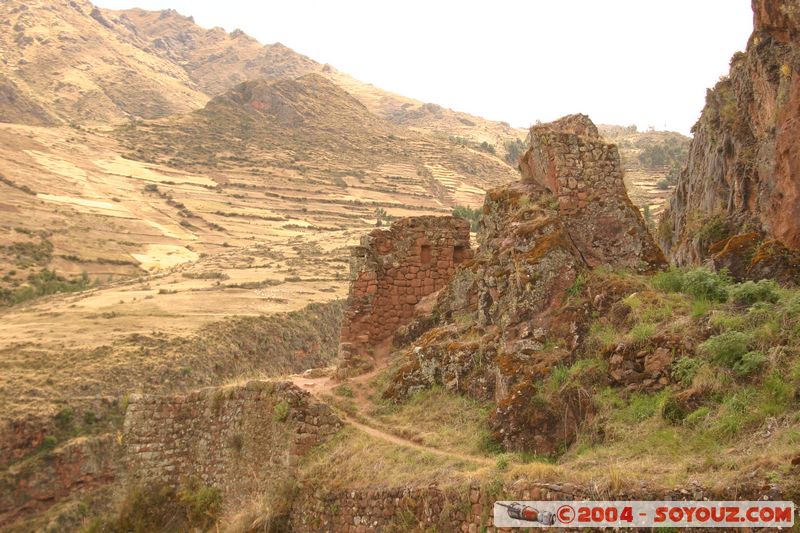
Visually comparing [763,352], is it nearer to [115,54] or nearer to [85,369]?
[85,369]

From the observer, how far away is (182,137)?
106 metres

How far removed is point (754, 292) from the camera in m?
9.40

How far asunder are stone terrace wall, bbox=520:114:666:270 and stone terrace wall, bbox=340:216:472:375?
124 inches

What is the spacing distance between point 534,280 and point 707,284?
2.15m

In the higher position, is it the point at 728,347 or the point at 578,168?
the point at 578,168

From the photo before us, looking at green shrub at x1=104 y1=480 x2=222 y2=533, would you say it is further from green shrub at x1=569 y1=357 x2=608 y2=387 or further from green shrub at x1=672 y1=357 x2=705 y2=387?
green shrub at x1=672 y1=357 x2=705 y2=387

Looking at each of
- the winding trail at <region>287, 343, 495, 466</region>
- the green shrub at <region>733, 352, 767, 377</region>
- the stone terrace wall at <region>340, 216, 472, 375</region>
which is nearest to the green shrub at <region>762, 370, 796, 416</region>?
the green shrub at <region>733, 352, 767, 377</region>

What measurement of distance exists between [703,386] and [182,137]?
104 metres

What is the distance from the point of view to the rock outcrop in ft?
33.1

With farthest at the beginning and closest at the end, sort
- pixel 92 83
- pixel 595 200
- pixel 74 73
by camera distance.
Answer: pixel 74 73 → pixel 92 83 → pixel 595 200

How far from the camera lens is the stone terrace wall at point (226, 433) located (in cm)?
1222

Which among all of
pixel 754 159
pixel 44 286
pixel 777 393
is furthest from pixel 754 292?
pixel 44 286

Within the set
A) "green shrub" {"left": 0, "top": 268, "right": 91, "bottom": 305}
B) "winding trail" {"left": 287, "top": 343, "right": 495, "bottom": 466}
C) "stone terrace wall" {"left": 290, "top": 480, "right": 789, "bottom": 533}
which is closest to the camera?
"stone terrace wall" {"left": 290, "top": 480, "right": 789, "bottom": 533}

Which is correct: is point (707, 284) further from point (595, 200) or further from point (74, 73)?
point (74, 73)
